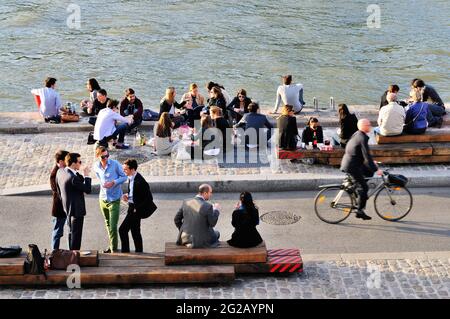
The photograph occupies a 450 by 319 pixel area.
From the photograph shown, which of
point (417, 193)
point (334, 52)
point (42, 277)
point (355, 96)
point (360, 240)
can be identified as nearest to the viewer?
point (42, 277)

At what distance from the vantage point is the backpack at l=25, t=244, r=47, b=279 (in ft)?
37.6

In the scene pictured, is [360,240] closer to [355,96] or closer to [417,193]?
[417,193]

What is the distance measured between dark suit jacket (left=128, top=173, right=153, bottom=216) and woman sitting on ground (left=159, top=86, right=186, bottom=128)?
643 cm

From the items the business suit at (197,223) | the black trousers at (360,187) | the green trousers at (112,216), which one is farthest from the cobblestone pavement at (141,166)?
the business suit at (197,223)

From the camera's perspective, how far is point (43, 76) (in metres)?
31.1

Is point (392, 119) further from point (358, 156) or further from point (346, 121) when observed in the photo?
point (358, 156)

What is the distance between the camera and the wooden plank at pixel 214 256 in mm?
11852

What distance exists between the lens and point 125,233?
1252 centimetres

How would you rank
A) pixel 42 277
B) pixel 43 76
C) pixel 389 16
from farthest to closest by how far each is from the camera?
pixel 389 16 → pixel 43 76 → pixel 42 277

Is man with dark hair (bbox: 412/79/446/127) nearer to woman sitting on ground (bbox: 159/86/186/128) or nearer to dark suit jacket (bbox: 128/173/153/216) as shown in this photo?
woman sitting on ground (bbox: 159/86/186/128)

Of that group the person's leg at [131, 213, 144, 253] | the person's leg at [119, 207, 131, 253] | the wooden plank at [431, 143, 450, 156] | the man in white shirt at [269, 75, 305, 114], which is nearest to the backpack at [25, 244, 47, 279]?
the person's leg at [119, 207, 131, 253]

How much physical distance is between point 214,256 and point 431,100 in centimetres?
874

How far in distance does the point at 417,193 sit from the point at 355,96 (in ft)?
43.9

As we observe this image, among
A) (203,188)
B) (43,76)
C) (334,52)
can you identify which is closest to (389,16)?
(334,52)
